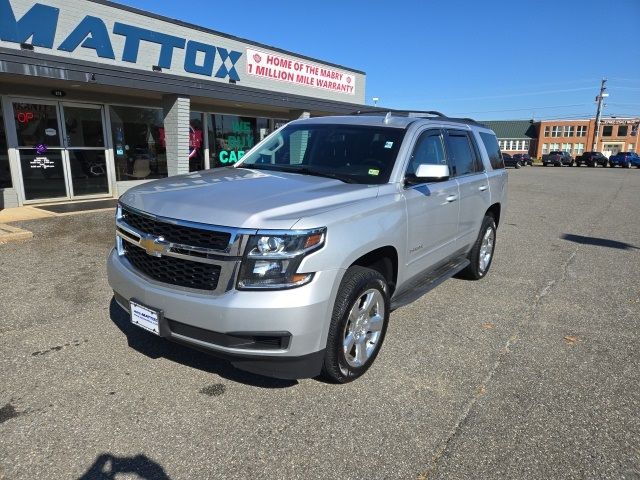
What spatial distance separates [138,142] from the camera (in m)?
13.1

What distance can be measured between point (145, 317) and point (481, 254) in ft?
14.2

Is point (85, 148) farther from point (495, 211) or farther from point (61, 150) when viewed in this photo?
point (495, 211)

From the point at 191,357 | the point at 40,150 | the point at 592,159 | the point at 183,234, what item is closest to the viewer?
the point at 183,234

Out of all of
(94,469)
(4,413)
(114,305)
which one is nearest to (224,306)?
(94,469)

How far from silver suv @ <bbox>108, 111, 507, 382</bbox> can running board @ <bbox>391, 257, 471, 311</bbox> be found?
0.02 metres

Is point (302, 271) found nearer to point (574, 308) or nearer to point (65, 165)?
point (574, 308)

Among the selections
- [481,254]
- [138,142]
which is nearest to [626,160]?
[138,142]

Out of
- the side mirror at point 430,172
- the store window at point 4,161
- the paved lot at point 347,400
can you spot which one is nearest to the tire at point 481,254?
the paved lot at point 347,400

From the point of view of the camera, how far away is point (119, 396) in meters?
3.06

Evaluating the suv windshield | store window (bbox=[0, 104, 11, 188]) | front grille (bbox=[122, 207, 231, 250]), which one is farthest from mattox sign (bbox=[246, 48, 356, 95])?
front grille (bbox=[122, 207, 231, 250])

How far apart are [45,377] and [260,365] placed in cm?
171

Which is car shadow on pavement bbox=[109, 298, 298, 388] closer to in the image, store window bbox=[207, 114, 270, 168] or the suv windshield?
the suv windshield

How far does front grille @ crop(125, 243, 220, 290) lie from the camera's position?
2.75 m

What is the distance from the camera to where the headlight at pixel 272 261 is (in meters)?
2.65
